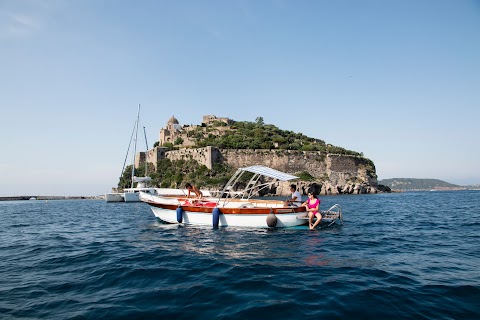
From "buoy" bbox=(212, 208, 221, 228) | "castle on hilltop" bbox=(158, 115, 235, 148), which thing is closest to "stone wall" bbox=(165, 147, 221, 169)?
"castle on hilltop" bbox=(158, 115, 235, 148)

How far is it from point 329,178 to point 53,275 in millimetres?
63536

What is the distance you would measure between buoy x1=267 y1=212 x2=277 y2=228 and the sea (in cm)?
121

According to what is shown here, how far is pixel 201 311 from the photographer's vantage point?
4.74 meters

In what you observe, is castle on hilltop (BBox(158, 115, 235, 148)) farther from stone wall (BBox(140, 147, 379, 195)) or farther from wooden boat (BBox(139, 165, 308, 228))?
wooden boat (BBox(139, 165, 308, 228))

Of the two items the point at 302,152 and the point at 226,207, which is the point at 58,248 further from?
the point at 302,152

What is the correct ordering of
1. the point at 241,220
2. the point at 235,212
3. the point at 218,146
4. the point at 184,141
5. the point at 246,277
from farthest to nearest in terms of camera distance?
the point at 184,141 → the point at 218,146 → the point at 241,220 → the point at 235,212 → the point at 246,277

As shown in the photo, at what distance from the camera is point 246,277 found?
6.51m

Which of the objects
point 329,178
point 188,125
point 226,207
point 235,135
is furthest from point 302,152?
point 226,207

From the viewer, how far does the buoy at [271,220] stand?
1301 centimetres

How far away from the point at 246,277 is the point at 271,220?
6.60 meters

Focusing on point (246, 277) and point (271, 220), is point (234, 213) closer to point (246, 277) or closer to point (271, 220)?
point (271, 220)

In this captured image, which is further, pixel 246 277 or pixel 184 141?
pixel 184 141

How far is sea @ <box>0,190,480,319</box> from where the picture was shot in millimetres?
4766

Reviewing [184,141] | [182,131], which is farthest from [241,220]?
[182,131]
